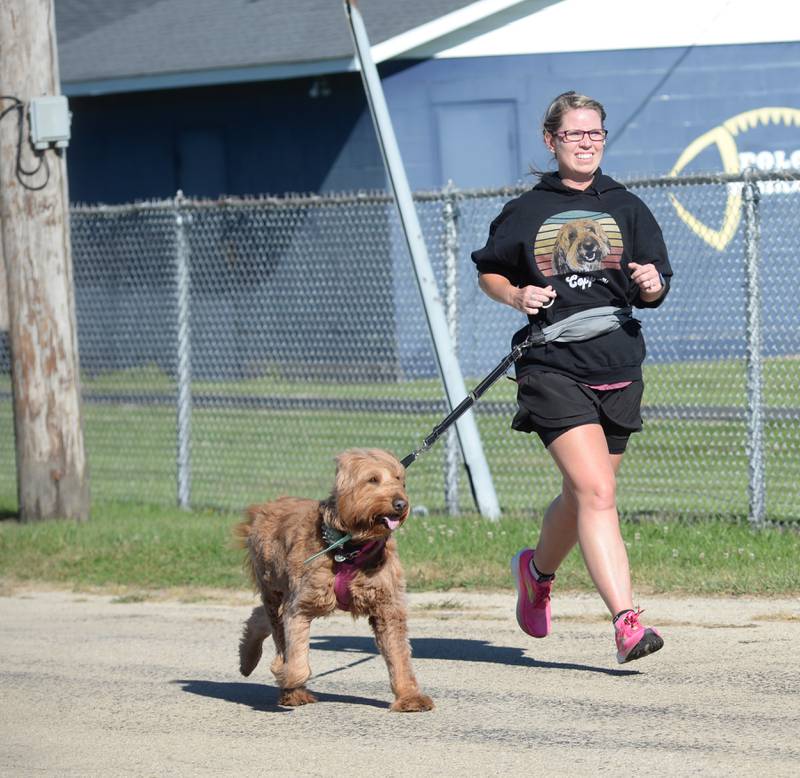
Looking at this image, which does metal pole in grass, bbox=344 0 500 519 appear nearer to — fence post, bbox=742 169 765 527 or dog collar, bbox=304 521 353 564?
fence post, bbox=742 169 765 527

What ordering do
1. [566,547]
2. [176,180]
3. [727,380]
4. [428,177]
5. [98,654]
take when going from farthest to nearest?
[176,180] → [428,177] → [727,380] → [98,654] → [566,547]

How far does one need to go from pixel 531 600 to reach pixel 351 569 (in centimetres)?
104

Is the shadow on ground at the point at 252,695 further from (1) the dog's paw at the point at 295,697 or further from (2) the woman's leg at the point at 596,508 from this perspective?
(2) the woman's leg at the point at 596,508

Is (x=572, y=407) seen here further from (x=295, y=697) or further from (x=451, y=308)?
(x=451, y=308)

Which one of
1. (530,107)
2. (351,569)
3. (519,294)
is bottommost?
(351,569)

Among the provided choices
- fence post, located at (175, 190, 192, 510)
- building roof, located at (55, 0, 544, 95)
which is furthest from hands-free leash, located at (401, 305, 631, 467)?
building roof, located at (55, 0, 544, 95)

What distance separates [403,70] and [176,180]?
427 cm

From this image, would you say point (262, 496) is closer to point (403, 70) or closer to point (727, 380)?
point (727, 380)

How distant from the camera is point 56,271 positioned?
10570 millimetres

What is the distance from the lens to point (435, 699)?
239 inches

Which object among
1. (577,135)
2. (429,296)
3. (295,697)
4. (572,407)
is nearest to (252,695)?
(295,697)

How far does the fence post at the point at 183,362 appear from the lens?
460 inches

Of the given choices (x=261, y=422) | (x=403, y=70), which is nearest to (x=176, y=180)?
(x=403, y=70)

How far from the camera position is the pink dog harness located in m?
5.80
